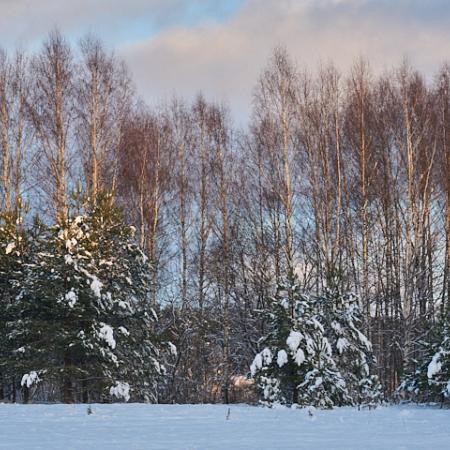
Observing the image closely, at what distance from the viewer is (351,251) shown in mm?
18781

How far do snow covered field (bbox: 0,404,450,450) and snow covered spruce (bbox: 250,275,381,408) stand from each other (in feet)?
6.24

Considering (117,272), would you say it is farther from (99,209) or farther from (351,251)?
(351,251)

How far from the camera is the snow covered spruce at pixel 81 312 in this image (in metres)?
12.5

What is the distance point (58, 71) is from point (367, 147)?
9620 millimetres

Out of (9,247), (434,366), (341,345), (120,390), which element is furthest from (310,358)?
(9,247)

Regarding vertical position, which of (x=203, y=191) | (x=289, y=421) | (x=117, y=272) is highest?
(x=203, y=191)

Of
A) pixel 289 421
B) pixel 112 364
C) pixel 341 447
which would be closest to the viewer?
pixel 341 447

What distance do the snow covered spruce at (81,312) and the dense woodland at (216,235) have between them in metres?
0.05

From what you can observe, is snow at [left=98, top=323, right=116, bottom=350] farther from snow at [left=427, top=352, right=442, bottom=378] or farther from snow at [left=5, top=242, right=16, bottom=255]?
snow at [left=427, top=352, right=442, bottom=378]

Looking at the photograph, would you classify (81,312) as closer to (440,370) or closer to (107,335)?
(107,335)

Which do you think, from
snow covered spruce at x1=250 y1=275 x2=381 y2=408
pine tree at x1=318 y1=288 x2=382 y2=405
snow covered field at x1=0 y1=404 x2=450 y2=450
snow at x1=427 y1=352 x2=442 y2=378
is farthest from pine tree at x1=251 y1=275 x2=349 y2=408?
snow covered field at x1=0 y1=404 x2=450 y2=450

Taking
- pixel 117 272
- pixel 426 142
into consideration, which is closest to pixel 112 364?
pixel 117 272

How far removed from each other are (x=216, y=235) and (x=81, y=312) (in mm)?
8946

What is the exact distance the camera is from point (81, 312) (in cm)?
1291
